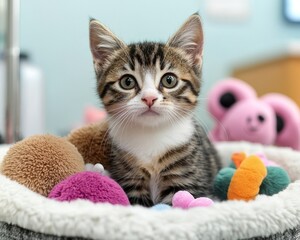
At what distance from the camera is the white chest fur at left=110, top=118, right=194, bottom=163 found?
0.91m

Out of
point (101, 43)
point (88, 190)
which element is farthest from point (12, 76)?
point (88, 190)

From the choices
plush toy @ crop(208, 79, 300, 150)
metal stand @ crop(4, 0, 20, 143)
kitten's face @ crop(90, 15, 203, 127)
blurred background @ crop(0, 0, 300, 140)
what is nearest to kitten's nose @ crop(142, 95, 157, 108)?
kitten's face @ crop(90, 15, 203, 127)

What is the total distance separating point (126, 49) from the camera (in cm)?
92

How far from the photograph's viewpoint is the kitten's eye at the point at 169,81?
2.85 feet

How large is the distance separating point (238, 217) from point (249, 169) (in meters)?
0.28

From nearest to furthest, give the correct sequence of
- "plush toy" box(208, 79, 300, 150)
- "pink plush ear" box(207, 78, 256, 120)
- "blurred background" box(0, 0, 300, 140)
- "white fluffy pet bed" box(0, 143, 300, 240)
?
"white fluffy pet bed" box(0, 143, 300, 240)
"plush toy" box(208, 79, 300, 150)
"pink plush ear" box(207, 78, 256, 120)
"blurred background" box(0, 0, 300, 140)

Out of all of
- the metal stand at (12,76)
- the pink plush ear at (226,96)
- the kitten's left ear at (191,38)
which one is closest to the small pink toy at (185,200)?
the kitten's left ear at (191,38)

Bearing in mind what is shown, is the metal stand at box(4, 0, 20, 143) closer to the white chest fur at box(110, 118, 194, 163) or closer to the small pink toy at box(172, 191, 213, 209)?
the white chest fur at box(110, 118, 194, 163)

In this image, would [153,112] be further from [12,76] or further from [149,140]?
[12,76]

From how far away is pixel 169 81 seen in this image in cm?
88

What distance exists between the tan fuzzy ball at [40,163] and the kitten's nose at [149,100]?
0.63 ft

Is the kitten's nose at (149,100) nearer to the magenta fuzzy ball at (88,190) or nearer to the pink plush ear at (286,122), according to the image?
the magenta fuzzy ball at (88,190)

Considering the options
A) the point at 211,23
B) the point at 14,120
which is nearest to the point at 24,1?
the point at 14,120

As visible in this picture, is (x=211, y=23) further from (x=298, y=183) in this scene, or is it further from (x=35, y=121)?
(x=298, y=183)
